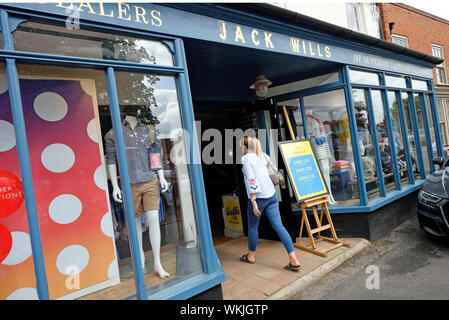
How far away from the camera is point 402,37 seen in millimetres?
10578

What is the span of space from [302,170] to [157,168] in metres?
2.45

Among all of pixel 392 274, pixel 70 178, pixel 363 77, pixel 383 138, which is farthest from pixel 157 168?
pixel 383 138

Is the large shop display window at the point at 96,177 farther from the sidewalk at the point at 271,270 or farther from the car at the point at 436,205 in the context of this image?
the car at the point at 436,205

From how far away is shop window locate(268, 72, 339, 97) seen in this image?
17.7 feet

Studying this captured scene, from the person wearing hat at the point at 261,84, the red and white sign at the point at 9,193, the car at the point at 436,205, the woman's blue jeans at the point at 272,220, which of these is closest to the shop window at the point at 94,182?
the red and white sign at the point at 9,193

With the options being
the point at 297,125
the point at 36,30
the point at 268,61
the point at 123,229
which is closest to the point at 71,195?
the point at 123,229

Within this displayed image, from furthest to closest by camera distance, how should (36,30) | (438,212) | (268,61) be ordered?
(268,61) < (438,212) < (36,30)

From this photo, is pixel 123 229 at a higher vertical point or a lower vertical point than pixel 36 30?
lower

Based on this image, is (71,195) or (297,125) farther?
(297,125)

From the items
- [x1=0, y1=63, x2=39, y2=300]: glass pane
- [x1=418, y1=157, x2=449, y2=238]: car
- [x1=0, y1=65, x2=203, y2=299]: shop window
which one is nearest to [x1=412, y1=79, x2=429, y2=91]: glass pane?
[x1=418, y1=157, x2=449, y2=238]: car

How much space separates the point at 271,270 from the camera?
392cm

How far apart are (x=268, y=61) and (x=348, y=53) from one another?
170cm

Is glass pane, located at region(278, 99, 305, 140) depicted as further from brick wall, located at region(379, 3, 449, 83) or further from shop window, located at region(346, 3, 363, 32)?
brick wall, located at region(379, 3, 449, 83)
